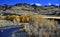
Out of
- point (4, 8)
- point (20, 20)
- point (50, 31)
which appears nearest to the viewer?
point (50, 31)

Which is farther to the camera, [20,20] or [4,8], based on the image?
[4,8]

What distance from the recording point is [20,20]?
152 ft

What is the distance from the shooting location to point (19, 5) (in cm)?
10994

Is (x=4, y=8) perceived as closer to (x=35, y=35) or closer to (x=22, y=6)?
(x=22, y=6)

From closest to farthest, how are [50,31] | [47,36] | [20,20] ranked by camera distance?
A: [47,36] → [50,31] → [20,20]

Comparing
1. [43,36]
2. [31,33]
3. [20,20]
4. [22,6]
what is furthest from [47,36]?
[22,6]

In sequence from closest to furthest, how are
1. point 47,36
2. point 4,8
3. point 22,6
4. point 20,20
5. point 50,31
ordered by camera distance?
point 47,36 → point 50,31 → point 20,20 → point 4,8 → point 22,6

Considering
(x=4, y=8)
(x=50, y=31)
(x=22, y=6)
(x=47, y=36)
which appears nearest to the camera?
(x=47, y=36)

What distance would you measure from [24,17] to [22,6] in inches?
2396

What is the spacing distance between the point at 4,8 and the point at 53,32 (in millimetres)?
85941

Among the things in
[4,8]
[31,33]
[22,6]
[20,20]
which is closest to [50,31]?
[31,33]

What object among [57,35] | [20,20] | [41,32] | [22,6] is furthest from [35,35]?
[22,6]

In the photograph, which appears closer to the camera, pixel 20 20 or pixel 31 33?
pixel 31 33

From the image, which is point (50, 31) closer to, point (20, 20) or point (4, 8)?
point (20, 20)
